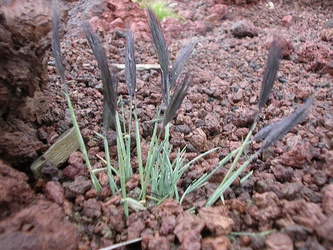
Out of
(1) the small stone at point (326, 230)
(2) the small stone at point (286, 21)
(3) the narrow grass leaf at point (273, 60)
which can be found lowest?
(2) the small stone at point (286, 21)

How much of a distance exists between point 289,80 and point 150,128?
103cm

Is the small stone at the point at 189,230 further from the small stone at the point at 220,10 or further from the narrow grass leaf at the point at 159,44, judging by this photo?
the small stone at the point at 220,10

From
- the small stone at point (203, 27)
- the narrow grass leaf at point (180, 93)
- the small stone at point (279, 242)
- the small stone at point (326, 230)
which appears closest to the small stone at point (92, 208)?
the narrow grass leaf at point (180, 93)

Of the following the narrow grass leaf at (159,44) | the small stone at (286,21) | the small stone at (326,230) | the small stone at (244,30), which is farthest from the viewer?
the small stone at (286,21)

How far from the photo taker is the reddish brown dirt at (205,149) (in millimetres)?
862

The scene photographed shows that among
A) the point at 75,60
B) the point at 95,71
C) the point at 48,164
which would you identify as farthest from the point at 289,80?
the point at 48,164

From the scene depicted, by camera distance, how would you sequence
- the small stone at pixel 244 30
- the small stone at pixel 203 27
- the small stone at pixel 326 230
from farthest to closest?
the small stone at pixel 203 27
the small stone at pixel 244 30
the small stone at pixel 326 230

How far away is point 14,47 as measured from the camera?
1.08m

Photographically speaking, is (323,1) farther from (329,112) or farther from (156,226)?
(156,226)

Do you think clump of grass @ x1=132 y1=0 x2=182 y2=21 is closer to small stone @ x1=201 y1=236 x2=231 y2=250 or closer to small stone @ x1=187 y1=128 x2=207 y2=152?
small stone @ x1=187 y1=128 x2=207 y2=152

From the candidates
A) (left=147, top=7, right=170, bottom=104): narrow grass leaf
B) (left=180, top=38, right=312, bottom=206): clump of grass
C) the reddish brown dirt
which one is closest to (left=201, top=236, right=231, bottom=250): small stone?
the reddish brown dirt

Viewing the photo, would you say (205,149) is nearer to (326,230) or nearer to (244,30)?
(326,230)

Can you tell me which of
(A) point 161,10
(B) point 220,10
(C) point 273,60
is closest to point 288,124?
(C) point 273,60

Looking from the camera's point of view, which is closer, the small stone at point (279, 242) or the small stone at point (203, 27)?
the small stone at point (279, 242)
